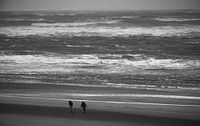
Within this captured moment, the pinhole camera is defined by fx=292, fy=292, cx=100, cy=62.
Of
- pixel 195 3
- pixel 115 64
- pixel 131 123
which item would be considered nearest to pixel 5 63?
pixel 115 64

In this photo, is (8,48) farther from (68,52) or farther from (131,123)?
(131,123)

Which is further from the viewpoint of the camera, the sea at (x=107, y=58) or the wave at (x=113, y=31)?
the wave at (x=113, y=31)

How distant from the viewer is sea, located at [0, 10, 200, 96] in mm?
14680

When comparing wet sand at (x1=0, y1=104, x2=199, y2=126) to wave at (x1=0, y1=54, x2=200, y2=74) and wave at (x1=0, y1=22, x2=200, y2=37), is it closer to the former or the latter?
wave at (x1=0, y1=54, x2=200, y2=74)

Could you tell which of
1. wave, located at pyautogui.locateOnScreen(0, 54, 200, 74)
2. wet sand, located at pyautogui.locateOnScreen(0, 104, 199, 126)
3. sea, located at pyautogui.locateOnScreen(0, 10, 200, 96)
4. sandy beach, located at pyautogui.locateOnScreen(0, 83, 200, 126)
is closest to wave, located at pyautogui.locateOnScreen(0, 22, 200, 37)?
sea, located at pyautogui.locateOnScreen(0, 10, 200, 96)

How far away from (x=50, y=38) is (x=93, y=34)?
431 centimetres

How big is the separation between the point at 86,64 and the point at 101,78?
9.33ft

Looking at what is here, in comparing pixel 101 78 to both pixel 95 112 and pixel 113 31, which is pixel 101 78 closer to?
pixel 95 112

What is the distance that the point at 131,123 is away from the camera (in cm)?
910

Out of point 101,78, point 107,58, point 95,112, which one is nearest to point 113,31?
point 107,58

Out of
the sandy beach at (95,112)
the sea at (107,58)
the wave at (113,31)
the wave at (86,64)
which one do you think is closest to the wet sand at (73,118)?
the sandy beach at (95,112)

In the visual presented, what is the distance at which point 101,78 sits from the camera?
15117mm

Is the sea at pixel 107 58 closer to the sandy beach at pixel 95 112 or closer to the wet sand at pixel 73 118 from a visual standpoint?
the sandy beach at pixel 95 112

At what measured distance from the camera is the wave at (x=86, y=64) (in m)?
16.6
